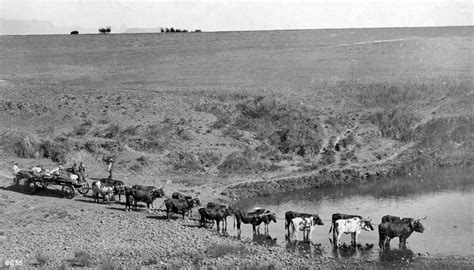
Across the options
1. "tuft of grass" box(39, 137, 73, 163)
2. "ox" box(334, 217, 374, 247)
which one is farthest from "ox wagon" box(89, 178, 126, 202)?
"ox" box(334, 217, 374, 247)

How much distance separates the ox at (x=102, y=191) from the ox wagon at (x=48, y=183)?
1063mm

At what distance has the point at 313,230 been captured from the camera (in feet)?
77.7

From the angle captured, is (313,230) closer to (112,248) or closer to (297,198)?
(297,198)

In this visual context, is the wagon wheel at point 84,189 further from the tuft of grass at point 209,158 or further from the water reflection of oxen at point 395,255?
the water reflection of oxen at point 395,255

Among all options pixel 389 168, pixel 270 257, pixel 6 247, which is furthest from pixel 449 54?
pixel 6 247

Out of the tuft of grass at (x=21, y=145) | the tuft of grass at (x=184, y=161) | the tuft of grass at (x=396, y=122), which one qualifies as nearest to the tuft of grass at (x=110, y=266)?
the tuft of grass at (x=184, y=161)

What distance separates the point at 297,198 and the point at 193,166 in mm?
7393

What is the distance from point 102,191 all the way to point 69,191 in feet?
6.35

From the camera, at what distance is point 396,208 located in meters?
26.7

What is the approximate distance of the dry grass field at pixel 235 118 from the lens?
111 ft

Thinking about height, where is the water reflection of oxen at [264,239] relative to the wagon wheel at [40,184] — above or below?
below

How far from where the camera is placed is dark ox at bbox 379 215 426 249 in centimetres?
2097

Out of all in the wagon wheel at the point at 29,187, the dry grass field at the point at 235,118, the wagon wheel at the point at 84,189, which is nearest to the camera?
the wagon wheel at the point at 29,187

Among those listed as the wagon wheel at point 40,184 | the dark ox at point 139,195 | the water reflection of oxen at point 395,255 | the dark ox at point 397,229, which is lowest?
the water reflection of oxen at point 395,255
